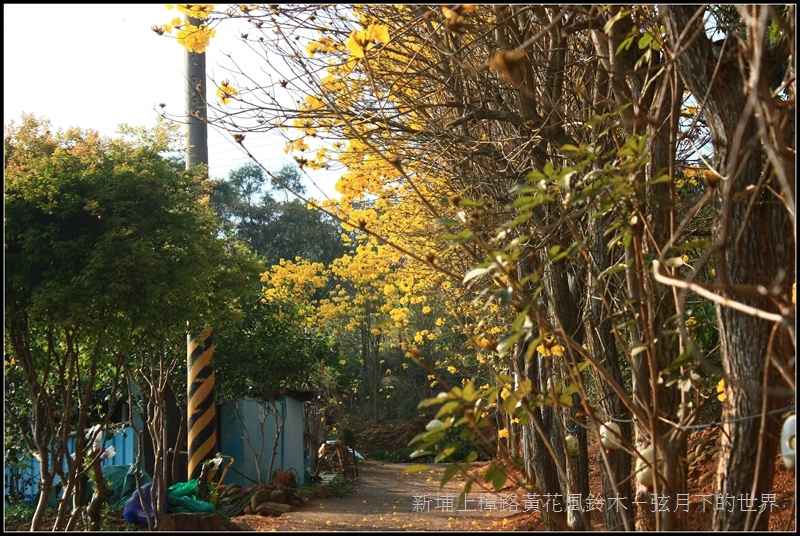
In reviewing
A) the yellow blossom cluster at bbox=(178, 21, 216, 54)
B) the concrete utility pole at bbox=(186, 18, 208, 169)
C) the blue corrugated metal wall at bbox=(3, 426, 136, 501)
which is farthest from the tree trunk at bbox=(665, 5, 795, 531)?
the blue corrugated metal wall at bbox=(3, 426, 136, 501)

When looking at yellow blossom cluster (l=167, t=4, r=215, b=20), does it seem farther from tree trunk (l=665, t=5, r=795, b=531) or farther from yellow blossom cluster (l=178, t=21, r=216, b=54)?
tree trunk (l=665, t=5, r=795, b=531)

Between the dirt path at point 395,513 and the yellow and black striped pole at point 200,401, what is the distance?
3.14ft

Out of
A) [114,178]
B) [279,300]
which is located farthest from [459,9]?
[279,300]

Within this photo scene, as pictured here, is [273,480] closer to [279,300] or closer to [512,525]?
[279,300]

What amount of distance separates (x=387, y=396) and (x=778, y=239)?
75.6ft

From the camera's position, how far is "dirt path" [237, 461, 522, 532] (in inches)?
344

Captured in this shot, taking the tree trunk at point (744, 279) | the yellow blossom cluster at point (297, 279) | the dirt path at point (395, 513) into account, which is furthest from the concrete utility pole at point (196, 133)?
the yellow blossom cluster at point (297, 279)

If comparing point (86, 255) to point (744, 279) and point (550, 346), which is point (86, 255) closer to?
point (550, 346)

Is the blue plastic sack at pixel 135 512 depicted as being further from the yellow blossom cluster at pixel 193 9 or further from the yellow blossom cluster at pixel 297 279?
the yellow blossom cluster at pixel 297 279

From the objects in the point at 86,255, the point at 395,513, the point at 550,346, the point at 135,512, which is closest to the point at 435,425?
the point at 550,346

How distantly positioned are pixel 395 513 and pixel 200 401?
326 centimetres

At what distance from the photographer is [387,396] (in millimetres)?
24766

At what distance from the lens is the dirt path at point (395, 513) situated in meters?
8.75

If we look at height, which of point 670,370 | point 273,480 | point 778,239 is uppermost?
point 778,239
